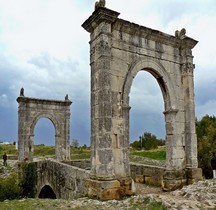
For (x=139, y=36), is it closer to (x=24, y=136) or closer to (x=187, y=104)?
(x=187, y=104)

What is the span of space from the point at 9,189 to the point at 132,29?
11663 mm

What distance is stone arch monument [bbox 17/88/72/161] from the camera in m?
19.0

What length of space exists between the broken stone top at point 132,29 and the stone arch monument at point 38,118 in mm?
12112

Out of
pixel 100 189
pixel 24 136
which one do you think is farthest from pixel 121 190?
pixel 24 136

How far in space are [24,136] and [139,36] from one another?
13.1 meters

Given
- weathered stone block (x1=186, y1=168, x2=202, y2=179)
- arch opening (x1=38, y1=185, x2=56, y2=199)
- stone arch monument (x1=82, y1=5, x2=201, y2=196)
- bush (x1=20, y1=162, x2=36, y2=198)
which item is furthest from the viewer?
bush (x1=20, y1=162, x2=36, y2=198)

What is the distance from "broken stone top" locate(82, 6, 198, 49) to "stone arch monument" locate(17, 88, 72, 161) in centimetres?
1211

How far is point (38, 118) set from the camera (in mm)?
19859

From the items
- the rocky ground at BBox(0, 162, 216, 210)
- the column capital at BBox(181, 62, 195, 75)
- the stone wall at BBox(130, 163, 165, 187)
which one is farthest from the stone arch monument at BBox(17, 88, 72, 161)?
the rocky ground at BBox(0, 162, 216, 210)

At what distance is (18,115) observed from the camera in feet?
63.3

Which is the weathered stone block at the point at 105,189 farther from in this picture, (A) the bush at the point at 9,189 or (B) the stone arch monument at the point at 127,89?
(A) the bush at the point at 9,189

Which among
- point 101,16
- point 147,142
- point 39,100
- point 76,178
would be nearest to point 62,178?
point 76,178

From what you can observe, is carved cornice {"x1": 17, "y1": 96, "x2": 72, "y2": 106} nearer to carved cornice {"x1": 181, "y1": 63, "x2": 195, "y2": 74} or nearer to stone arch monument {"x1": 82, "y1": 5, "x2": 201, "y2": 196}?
stone arch monument {"x1": 82, "y1": 5, "x2": 201, "y2": 196}

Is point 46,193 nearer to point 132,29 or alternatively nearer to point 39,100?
point 39,100
